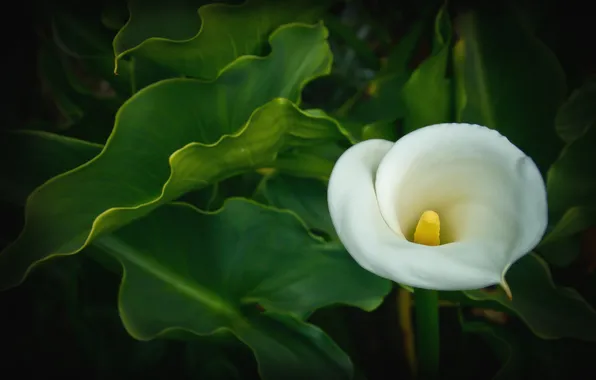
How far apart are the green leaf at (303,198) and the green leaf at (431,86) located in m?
0.11

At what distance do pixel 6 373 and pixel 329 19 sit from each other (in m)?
0.52

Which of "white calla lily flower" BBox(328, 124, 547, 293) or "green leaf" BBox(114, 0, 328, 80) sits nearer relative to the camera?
"white calla lily flower" BBox(328, 124, 547, 293)

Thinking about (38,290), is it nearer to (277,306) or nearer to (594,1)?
(277,306)

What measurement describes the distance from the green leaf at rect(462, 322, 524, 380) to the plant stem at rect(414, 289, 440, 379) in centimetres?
7

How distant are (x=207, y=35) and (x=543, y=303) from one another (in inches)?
15.7

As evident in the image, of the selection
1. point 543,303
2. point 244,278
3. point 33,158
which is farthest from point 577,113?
point 33,158

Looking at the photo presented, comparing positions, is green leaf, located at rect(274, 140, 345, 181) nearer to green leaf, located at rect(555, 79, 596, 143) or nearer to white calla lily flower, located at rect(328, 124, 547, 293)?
white calla lily flower, located at rect(328, 124, 547, 293)

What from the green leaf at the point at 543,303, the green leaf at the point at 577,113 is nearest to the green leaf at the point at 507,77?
the green leaf at the point at 577,113

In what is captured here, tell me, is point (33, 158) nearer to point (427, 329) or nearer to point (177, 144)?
point (177, 144)

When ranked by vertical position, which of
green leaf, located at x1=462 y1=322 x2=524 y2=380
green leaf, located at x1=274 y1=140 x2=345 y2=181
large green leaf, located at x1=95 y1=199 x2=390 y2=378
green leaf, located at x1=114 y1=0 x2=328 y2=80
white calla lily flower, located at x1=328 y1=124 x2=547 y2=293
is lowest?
green leaf, located at x1=462 y1=322 x2=524 y2=380

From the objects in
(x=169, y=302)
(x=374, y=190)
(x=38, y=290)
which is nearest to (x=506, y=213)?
(x=374, y=190)

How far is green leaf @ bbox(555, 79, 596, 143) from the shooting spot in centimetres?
57

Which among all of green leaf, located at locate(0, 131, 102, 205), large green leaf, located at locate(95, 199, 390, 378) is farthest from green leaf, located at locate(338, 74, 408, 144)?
green leaf, located at locate(0, 131, 102, 205)

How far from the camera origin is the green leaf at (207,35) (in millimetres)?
486
